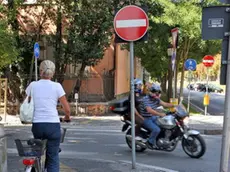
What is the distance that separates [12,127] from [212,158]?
8602mm

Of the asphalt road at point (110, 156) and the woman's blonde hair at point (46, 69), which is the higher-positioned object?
the woman's blonde hair at point (46, 69)

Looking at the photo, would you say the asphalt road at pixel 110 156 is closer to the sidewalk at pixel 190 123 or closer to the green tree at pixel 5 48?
the sidewalk at pixel 190 123

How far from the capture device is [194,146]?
846 centimetres

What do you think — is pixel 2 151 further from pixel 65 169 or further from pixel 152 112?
pixel 152 112

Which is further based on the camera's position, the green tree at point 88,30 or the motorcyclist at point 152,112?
the green tree at point 88,30

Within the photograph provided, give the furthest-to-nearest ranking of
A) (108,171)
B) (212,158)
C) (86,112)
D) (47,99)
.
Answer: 1. (86,112)
2. (212,158)
3. (108,171)
4. (47,99)

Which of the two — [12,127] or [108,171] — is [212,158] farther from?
[12,127]

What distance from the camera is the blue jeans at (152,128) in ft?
27.7

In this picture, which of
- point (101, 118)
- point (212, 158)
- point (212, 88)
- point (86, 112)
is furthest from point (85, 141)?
point (212, 88)

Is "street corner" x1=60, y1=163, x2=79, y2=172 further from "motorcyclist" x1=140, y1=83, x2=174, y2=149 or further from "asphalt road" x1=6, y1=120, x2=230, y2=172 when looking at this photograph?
"motorcyclist" x1=140, y1=83, x2=174, y2=149

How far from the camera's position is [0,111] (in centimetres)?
1664

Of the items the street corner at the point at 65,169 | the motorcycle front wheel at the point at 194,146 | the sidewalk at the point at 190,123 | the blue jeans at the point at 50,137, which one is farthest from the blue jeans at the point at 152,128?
the sidewalk at the point at 190,123

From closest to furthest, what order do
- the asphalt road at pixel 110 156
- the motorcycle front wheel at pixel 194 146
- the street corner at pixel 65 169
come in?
the street corner at pixel 65 169, the asphalt road at pixel 110 156, the motorcycle front wheel at pixel 194 146

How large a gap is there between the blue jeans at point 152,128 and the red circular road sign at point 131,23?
99.7 inches
